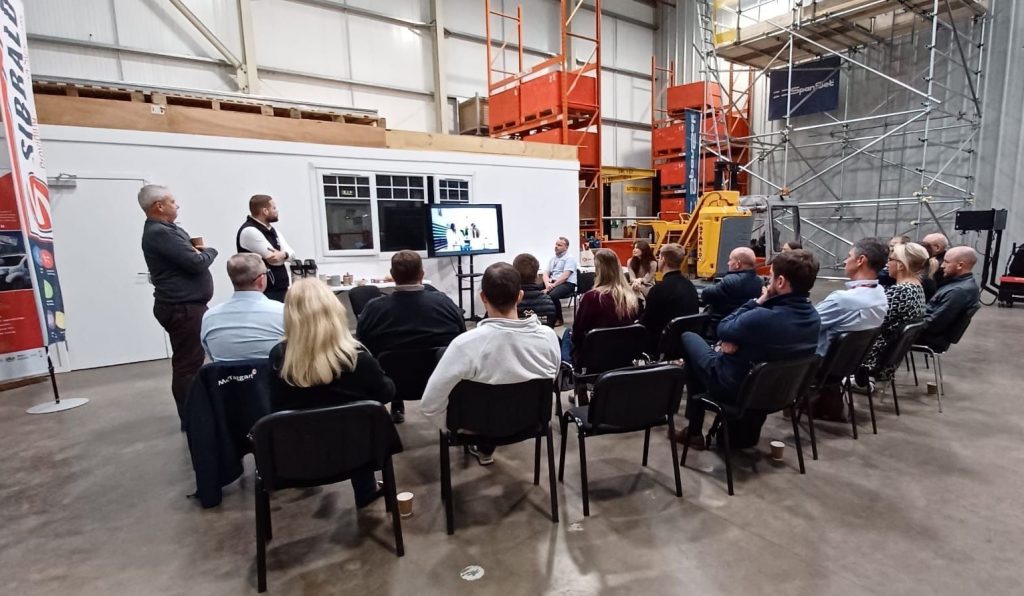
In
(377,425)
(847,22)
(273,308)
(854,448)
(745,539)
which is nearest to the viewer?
(377,425)

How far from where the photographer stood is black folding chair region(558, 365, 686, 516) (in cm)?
212

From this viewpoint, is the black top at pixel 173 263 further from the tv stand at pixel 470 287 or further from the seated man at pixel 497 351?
the tv stand at pixel 470 287

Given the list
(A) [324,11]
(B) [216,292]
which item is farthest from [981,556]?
(A) [324,11]

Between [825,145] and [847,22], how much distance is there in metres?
2.60

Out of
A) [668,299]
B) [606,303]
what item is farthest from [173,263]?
[668,299]

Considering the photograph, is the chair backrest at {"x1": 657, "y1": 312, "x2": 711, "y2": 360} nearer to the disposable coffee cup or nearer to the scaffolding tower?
the disposable coffee cup

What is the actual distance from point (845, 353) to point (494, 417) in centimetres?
214

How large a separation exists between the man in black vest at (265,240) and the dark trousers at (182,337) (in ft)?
1.78

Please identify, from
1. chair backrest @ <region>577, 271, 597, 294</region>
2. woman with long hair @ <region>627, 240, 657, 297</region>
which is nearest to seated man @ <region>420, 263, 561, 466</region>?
woman with long hair @ <region>627, 240, 657, 297</region>

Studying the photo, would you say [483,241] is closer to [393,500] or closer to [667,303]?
[667,303]

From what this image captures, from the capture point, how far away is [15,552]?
213 centimetres

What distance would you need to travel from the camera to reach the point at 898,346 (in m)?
3.16

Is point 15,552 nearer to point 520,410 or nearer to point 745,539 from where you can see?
point 520,410

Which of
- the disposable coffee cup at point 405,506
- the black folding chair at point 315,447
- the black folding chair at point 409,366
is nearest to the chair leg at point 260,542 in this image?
the black folding chair at point 315,447
